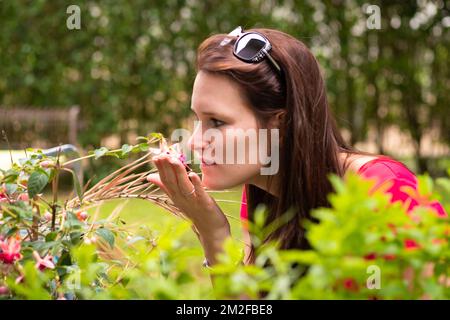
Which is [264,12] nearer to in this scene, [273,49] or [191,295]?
[273,49]

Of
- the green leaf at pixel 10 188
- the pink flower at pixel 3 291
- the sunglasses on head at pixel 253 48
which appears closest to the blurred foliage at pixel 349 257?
the pink flower at pixel 3 291

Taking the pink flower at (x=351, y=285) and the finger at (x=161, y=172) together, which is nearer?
the pink flower at (x=351, y=285)

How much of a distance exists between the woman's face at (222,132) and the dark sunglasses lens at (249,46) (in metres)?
0.08

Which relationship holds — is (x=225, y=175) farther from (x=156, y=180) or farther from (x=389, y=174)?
(x=389, y=174)

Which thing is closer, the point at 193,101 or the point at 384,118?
the point at 193,101

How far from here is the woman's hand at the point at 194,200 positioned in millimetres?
1640

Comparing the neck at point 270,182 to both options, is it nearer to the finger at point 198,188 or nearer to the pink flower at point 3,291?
the finger at point 198,188

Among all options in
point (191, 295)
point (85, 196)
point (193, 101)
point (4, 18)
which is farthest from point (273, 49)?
point (4, 18)

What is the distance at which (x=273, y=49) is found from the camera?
1728 mm

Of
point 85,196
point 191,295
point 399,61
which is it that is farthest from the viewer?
point 399,61

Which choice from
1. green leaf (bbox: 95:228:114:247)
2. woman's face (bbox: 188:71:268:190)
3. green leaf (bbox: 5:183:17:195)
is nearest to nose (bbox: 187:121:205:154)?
woman's face (bbox: 188:71:268:190)

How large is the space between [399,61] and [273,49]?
7830 mm

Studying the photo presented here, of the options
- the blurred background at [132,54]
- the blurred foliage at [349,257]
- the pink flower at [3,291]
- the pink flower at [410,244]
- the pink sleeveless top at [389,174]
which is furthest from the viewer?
the blurred background at [132,54]

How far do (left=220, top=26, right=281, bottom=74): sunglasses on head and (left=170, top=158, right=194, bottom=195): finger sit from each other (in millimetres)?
294
